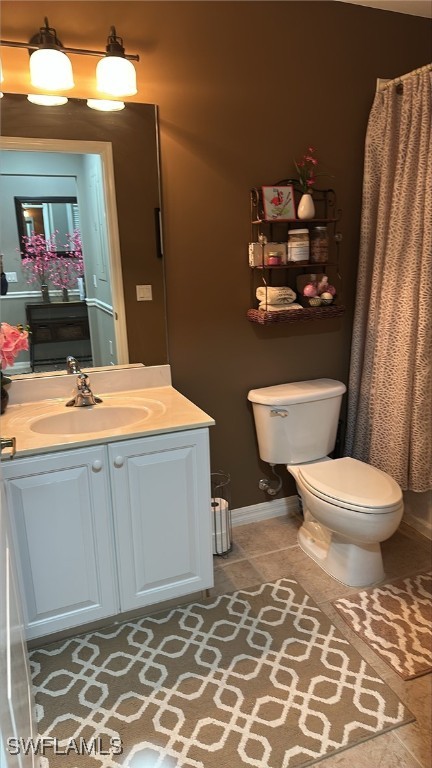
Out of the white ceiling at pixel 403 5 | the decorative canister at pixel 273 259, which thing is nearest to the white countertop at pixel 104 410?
the decorative canister at pixel 273 259

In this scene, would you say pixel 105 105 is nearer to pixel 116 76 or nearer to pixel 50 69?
pixel 116 76

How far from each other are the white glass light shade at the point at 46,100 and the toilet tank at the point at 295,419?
1.43 m

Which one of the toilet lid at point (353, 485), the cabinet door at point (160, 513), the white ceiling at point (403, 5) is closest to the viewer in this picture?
the cabinet door at point (160, 513)

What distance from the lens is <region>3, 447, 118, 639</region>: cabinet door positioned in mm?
1645

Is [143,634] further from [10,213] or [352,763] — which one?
[10,213]

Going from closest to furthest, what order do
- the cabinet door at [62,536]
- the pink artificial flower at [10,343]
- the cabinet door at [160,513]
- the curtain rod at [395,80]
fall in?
the cabinet door at [62,536] → the cabinet door at [160,513] → the pink artificial flower at [10,343] → the curtain rod at [395,80]

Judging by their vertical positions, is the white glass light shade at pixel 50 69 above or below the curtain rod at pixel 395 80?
below

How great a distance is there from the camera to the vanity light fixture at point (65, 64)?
70.1 inches

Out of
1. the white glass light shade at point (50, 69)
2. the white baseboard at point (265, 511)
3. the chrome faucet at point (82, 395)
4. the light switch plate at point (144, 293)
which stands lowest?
the white baseboard at point (265, 511)

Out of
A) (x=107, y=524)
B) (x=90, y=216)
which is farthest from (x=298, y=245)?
(x=107, y=524)

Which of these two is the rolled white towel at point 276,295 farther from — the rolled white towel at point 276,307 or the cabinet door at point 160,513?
the cabinet door at point 160,513

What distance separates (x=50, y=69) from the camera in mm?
1784

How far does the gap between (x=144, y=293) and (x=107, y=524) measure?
0.97 m

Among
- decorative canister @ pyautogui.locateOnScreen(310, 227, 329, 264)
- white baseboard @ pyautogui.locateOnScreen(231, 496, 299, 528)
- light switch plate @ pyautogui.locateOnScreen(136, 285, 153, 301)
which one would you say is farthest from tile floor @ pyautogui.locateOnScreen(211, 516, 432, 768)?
decorative canister @ pyautogui.locateOnScreen(310, 227, 329, 264)
